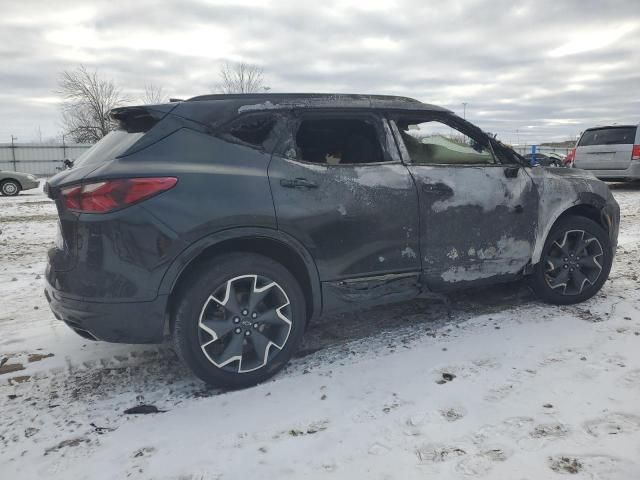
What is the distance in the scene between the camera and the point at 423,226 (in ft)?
10.5

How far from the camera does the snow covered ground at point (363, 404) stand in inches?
82.3

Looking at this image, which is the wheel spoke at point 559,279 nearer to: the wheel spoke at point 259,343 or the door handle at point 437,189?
the door handle at point 437,189

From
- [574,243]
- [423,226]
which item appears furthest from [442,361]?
[574,243]

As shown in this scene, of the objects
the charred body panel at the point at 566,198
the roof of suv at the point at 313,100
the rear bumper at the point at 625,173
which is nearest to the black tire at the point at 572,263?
the charred body panel at the point at 566,198

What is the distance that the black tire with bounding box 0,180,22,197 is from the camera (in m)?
16.0

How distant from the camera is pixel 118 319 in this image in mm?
2514

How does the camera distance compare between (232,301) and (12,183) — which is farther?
(12,183)

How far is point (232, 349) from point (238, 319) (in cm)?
18

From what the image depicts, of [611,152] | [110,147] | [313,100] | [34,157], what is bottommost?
[110,147]

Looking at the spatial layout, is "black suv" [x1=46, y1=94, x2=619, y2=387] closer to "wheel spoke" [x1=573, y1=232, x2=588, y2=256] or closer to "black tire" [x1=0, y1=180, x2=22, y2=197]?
"wheel spoke" [x1=573, y1=232, x2=588, y2=256]

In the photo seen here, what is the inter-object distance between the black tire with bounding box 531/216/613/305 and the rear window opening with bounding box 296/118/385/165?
5.83 feet

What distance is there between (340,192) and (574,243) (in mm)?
2295

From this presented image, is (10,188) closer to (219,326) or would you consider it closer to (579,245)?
(219,326)

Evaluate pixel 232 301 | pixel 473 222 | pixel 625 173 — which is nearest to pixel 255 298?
pixel 232 301
